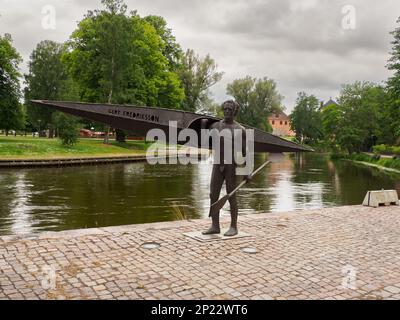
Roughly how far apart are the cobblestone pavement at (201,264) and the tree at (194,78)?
4472cm

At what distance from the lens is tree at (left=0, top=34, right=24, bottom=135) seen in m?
39.9

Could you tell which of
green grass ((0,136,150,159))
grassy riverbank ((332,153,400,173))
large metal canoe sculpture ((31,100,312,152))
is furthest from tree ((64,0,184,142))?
large metal canoe sculpture ((31,100,312,152))

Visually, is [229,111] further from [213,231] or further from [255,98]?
[255,98]

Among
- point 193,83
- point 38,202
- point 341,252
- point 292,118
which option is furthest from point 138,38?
point 292,118

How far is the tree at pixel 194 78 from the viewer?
52281 millimetres

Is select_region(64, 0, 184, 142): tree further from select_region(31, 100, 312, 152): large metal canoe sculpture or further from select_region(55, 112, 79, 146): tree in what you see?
select_region(31, 100, 312, 152): large metal canoe sculpture

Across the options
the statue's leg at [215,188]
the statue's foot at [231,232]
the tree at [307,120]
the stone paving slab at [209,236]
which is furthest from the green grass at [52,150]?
the tree at [307,120]

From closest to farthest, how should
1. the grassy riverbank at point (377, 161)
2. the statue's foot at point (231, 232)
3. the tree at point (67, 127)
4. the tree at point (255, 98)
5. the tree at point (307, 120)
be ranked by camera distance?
the statue's foot at point (231, 232), the tree at point (67, 127), the grassy riverbank at point (377, 161), the tree at point (255, 98), the tree at point (307, 120)

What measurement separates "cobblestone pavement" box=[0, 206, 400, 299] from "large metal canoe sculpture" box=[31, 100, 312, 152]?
6.69 ft

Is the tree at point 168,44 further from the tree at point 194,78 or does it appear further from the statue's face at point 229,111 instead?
the statue's face at point 229,111

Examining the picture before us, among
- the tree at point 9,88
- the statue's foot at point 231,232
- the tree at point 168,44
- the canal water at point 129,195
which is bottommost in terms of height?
the canal water at point 129,195

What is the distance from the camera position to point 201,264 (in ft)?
21.5

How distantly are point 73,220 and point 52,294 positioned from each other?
8.28 meters

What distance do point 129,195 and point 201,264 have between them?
12.5 metres
